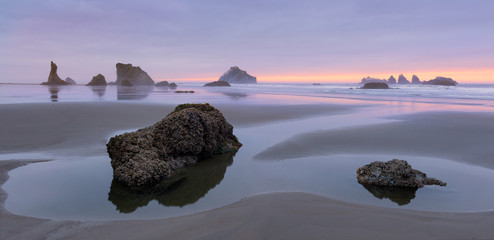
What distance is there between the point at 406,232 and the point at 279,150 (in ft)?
13.1

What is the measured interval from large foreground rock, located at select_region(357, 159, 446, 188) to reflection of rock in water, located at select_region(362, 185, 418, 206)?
0.10m

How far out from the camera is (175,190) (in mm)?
4684

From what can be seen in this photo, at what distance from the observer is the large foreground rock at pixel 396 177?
4777 mm

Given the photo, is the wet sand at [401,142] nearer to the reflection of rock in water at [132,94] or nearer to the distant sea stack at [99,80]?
the reflection of rock in water at [132,94]

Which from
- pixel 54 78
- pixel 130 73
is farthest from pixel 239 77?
pixel 54 78

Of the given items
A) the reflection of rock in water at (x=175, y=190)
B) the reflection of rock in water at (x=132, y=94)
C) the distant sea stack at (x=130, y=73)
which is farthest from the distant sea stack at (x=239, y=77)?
the reflection of rock in water at (x=175, y=190)

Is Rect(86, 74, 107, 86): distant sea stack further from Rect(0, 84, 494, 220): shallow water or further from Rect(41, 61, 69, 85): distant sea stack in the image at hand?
Rect(0, 84, 494, 220): shallow water

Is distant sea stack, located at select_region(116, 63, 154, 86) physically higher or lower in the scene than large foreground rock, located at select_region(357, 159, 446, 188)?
higher

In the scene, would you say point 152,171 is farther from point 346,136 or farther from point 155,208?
point 346,136

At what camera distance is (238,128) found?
34.2ft

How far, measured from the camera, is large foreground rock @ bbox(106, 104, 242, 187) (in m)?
4.99

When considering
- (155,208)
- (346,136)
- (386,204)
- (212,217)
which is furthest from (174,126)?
(346,136)

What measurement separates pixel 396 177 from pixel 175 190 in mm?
3557

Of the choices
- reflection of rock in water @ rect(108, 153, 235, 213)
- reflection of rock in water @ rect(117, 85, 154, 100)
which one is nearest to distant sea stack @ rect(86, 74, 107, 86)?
reflection of rock in water @ rect(117, 85, 154, 100)
